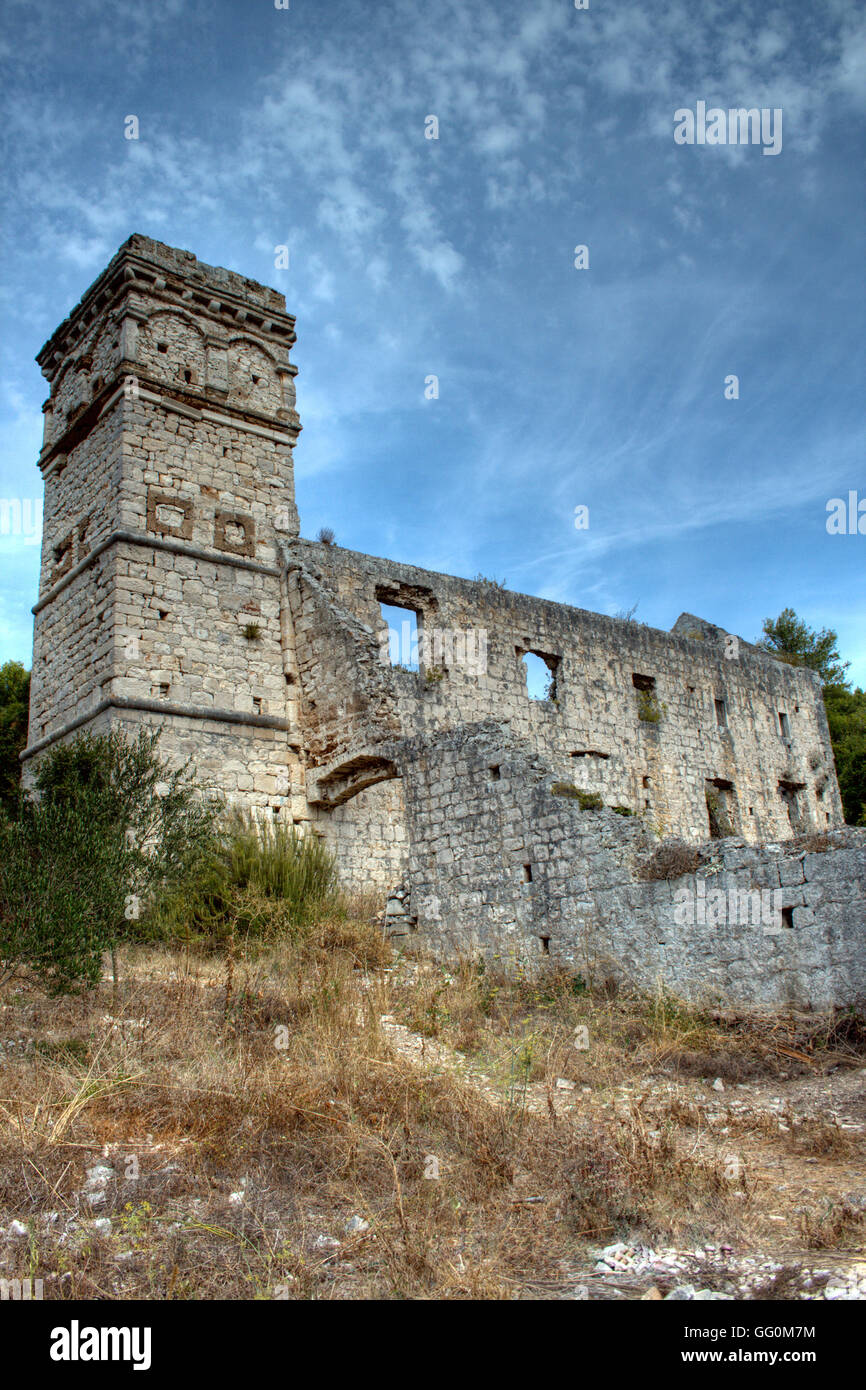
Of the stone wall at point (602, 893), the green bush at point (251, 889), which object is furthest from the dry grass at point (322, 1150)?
the green bush at point (251, 889)

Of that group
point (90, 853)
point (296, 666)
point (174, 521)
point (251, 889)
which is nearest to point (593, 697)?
point (296, 666)

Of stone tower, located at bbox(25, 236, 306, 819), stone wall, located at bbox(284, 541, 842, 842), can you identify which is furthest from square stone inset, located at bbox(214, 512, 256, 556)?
stone wall, located at bbox(284, 541, 842, 842)

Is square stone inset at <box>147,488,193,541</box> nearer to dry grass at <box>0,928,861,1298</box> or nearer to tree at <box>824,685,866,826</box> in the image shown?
dry grass at <box>0,928,861,1298</box>

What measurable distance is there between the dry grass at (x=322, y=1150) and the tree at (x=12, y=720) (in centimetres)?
1074

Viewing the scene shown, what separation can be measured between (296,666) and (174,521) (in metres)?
2.37

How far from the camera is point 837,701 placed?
1126 inches

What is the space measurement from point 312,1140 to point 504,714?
10.4 m

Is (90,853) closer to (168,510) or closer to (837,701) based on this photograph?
(168,510)

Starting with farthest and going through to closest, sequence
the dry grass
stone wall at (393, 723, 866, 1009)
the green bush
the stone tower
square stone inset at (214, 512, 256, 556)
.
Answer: square stone inset at (214, 512, 256, 556), the stone tower, the green bush, stone wall at (393, 723, 866, 1009), the dry grass

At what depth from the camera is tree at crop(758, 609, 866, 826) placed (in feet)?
81.1

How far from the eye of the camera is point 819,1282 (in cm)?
339

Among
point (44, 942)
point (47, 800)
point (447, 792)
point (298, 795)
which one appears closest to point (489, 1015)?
point (447, 792)

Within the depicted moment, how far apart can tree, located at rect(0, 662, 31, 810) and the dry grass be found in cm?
1074

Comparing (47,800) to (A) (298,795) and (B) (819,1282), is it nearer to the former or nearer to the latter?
(A) (298,795)
